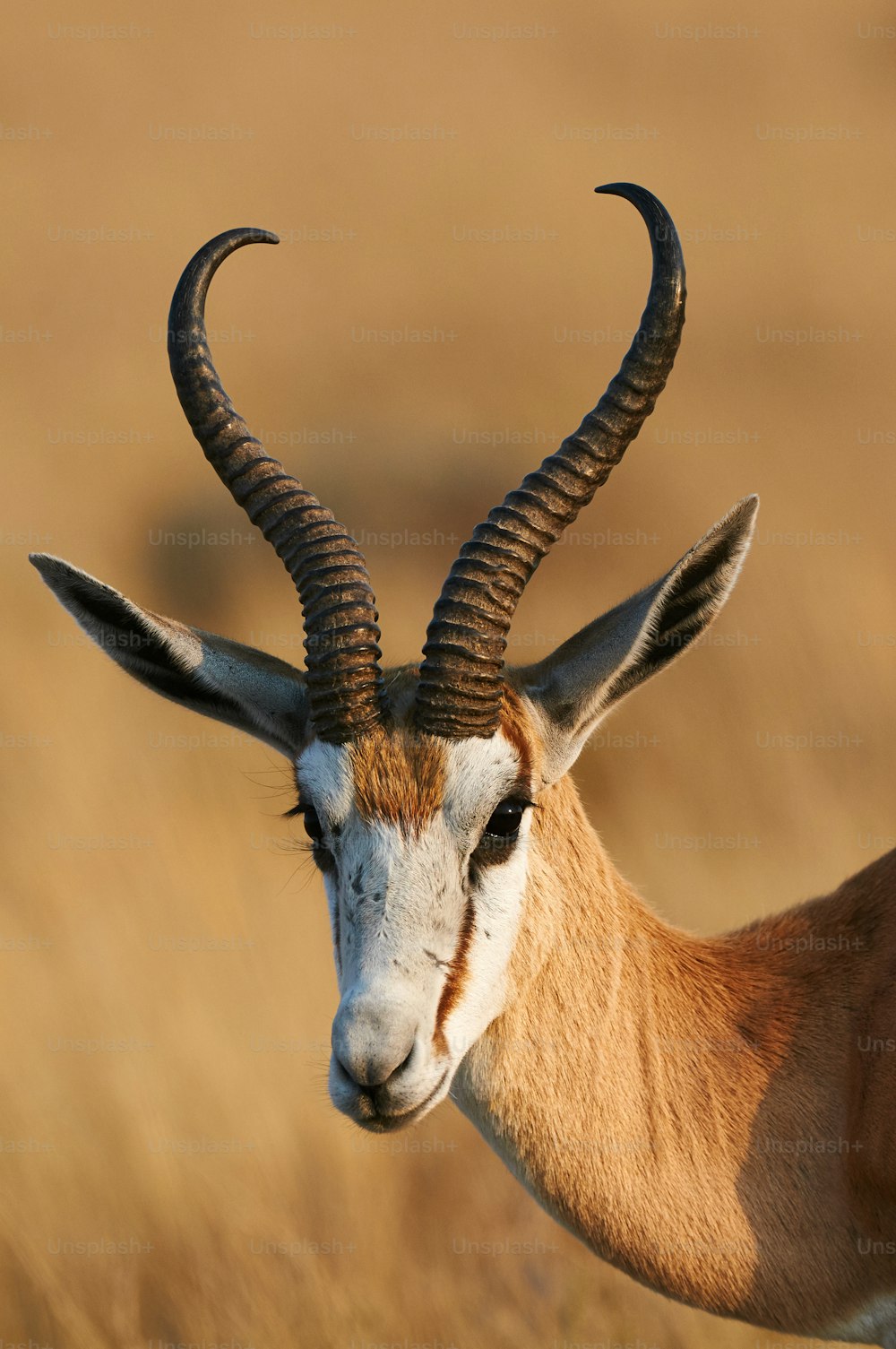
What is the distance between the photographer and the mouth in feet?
12.3

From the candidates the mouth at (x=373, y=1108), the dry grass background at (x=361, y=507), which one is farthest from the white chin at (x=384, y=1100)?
the dry grass background at (x=361, y=507)

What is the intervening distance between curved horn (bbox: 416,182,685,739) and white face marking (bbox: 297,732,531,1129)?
0.16 metres

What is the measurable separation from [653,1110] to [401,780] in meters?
1.34

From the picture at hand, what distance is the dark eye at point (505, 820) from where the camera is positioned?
4.23 metres

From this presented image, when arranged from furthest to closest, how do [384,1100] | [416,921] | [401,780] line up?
[401,780] < [416,921] < [384,1100]

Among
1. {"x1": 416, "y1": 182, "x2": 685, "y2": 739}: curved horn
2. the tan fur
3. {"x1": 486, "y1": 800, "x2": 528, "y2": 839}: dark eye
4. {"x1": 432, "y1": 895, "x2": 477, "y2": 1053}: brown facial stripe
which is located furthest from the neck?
{"x1": 416, "y1": 182, "x2": 685, "y2": 739}: curved horn

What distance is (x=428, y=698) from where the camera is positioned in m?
4.21

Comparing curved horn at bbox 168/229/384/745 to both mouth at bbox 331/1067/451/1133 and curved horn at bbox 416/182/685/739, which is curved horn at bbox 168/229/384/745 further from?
mouth at bbox 331/1067/451/1133

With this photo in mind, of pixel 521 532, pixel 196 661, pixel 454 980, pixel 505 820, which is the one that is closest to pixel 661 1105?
pixel 454 980

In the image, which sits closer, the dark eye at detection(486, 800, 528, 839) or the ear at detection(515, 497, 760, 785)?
the dark eye at detection(486, 800, 528, 839)

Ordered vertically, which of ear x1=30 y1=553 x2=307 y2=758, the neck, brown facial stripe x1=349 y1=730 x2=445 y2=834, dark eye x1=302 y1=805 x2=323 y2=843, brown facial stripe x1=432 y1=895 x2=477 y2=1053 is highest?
ear x1=30 y1=553 x2=307 y2=758

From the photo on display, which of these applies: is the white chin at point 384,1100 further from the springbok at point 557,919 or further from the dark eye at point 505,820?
the dark eye at point 505,820

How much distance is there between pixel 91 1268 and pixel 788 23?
20624mm

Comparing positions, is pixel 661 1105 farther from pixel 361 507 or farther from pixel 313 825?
pixel 361 507
